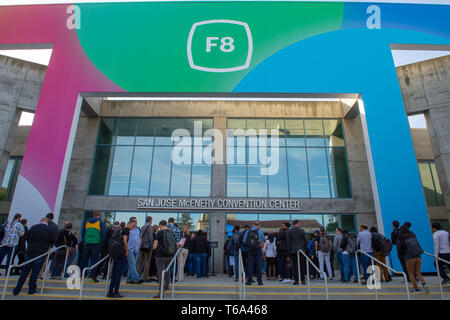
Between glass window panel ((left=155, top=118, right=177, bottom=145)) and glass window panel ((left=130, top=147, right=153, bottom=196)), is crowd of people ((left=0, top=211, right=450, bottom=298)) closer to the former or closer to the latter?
glass window panel ((left=130, top=147, right=153, bottom=196))

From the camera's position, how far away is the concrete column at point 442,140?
41.6 feet

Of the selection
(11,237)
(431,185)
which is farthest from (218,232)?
(431,185)

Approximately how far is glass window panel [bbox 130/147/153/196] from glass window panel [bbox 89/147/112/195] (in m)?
1.52

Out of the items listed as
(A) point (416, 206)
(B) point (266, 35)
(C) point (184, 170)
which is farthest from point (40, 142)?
(A) point (416, 206)

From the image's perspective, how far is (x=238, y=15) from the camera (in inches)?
551

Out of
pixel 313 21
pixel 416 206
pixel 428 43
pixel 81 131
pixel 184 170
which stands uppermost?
pixel 313 21

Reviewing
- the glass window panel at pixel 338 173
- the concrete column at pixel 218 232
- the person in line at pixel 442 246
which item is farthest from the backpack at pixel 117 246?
the glass window panel at pixel 338 173

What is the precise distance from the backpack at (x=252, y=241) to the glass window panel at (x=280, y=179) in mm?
6904

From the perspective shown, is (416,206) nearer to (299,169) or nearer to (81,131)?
(299,169)

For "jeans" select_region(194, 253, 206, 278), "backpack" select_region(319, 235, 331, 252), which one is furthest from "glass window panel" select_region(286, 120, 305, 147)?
"jeans" select_region(194, 253, 206, 278)

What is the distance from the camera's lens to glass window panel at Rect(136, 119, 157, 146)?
52.1 feet

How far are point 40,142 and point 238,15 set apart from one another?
36.6 ft

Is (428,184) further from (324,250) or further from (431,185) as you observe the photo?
(324,250)

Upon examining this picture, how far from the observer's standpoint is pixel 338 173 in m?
15.2
